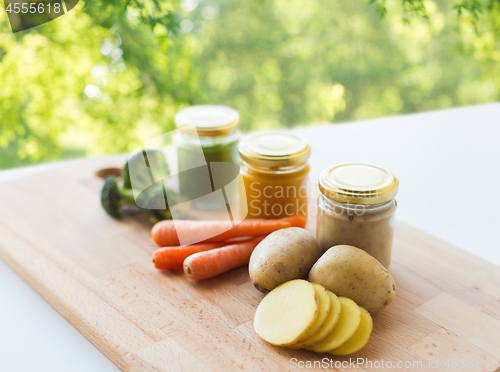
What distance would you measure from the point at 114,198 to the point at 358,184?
1147 millimetres

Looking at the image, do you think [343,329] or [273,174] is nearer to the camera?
[343,329]

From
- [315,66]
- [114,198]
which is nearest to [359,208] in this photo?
[114,198]

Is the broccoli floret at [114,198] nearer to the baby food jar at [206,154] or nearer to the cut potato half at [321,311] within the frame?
the baby food jar at [206,154]

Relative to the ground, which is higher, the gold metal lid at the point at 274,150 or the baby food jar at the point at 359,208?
the gold metal lid at the point at 274,150

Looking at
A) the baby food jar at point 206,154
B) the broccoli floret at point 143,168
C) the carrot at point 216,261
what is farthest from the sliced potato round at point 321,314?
the broccoli floret at point 143,168

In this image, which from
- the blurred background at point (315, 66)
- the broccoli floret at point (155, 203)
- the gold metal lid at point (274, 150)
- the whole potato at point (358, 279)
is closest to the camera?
the whole potato at point (358, 279)

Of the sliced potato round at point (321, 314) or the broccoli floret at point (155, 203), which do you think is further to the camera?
the broccoli floret at point (155, 203)

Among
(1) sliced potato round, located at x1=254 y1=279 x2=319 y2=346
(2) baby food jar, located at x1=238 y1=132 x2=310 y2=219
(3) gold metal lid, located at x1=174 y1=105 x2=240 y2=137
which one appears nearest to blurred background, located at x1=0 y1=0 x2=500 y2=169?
(3) gold metal lid, located at x1=174 y1=105 x2=240 y2=137

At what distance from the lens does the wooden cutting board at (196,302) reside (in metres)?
1.35

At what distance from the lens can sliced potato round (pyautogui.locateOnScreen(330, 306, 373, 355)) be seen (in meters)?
1.33

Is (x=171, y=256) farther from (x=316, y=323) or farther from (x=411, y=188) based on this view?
(x=411, y=188)

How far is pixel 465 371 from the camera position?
4.22ft

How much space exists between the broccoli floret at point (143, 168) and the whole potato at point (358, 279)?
1000 mm

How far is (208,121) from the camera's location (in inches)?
84.7
